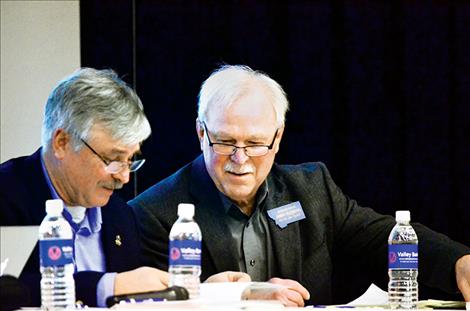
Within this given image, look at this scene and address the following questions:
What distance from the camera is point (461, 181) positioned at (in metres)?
5.50

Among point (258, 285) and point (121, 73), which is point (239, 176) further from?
point (121, 73)

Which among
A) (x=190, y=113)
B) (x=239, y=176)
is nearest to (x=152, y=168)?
(x=190, y=113)

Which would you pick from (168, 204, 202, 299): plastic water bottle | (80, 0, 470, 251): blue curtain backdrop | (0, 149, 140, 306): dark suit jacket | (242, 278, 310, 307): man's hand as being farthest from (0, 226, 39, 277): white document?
→ (80, 0, 470, 251): blue curtain backdrop

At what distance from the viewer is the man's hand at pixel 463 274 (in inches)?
155

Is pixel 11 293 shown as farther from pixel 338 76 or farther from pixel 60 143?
pixel 338 76

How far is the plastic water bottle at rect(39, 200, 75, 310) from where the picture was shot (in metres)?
3.05

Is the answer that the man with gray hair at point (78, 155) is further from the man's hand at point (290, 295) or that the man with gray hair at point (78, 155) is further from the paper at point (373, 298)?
the paper at point (373, 298)

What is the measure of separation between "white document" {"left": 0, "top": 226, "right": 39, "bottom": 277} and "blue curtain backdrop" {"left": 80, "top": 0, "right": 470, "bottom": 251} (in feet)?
7.03

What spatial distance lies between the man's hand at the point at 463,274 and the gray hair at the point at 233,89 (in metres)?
0.86

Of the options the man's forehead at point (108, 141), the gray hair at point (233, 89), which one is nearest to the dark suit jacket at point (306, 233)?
the gray hair at point (233, 89)

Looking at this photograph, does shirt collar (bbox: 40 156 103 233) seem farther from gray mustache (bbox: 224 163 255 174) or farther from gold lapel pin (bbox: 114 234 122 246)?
gray mustache (bbox: 224 163 255 174)

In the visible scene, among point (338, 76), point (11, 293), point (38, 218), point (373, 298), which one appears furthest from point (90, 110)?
point (338, 76)

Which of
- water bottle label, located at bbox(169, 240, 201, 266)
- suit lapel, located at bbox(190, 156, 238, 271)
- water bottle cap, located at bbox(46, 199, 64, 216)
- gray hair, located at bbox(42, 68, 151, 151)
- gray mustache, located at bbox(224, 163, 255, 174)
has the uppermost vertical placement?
gray hair, located at bbox(42, 68, 151, 151)

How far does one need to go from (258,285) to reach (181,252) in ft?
1.11
